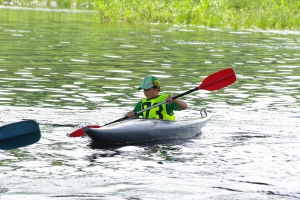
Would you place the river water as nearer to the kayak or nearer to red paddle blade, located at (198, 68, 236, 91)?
the kayak

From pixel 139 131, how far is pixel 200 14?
31817 mm

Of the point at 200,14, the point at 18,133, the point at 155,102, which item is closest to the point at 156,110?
the point at 155,102

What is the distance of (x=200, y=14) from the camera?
42750 millimetres

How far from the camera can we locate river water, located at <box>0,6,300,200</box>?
28.9 feet

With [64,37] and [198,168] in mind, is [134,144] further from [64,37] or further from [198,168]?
[64,37]

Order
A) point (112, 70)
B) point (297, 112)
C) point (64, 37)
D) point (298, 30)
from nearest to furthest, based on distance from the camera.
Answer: point (297, 112) → point (112, 70) → point (64, 37) → point (298, 30)

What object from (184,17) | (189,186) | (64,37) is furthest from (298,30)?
(189,186)

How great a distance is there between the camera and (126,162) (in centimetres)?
1009

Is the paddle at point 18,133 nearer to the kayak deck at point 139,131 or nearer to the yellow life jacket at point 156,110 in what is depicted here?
the kayak deck at point 139,131

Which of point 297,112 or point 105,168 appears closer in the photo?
point 105,168

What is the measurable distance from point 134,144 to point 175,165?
5.29 ft

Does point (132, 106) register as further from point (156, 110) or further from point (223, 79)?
point (156, 110)

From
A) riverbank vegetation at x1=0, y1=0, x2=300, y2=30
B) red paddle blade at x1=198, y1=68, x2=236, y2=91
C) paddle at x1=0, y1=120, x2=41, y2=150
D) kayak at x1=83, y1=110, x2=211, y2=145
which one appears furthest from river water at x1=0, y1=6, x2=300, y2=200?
riverbank vegetation at x1=0, y1=0, x2=300, y2=30

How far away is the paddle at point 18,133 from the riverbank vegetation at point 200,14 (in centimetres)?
3321
